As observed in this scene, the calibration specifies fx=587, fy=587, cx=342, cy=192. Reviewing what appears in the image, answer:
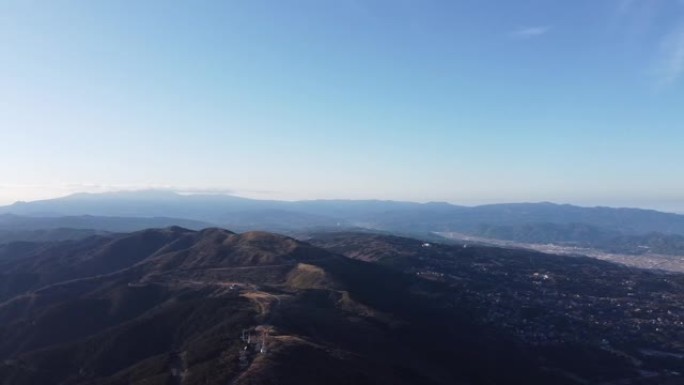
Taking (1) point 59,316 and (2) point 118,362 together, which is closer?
(2) point 118,362

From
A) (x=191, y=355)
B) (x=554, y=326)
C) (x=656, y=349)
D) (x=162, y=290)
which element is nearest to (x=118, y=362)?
(x=191, y=355)

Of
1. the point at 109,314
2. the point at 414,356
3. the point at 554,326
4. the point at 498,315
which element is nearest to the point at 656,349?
the point at 554,326

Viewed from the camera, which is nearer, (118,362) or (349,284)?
(118,362)

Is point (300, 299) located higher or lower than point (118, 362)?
higher

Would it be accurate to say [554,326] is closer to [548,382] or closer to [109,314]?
[548,382]

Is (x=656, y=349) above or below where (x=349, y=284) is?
below

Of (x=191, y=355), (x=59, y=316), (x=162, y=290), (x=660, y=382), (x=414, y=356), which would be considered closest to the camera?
(x=191, y=355)

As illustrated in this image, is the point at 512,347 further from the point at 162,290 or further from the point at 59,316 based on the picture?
the point at 59,316

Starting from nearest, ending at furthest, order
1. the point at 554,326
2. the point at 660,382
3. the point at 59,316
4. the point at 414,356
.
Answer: the point at 414,356, the point at 660,382, the point at 59,316, the point at 554,326

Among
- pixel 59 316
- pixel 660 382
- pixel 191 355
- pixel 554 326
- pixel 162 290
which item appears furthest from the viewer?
pixel 554 326
